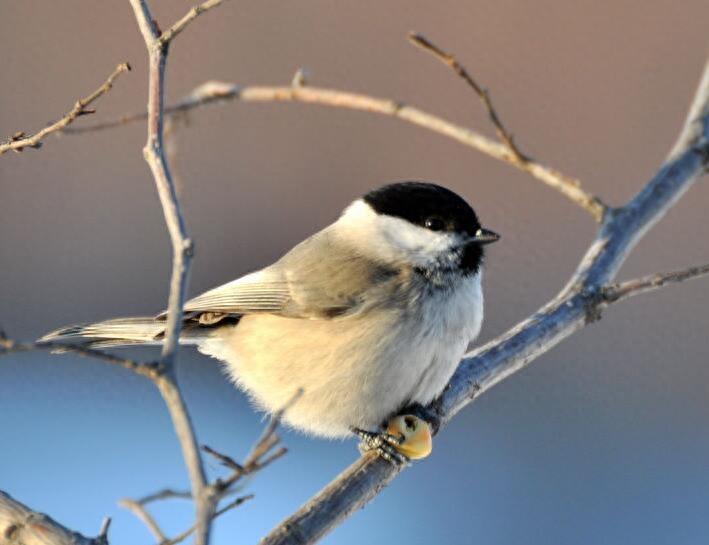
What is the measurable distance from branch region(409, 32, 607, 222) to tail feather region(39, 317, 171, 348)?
0.80m

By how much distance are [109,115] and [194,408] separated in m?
1.02

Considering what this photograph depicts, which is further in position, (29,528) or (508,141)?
(508,141)

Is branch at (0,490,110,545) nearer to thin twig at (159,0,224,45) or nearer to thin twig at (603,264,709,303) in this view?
thin twig at (159,0,224,45)

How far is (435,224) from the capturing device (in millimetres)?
1841

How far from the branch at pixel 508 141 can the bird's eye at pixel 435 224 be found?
0.89 feet

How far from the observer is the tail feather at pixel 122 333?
183cm

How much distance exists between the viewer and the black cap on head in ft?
5.96

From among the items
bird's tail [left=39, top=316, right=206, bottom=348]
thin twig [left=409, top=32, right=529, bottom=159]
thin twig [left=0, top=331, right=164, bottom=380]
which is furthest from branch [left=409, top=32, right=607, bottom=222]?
bird's tail [left=39, top=316, right=206, bottom=348]

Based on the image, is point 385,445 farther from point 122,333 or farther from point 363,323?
point 122,333

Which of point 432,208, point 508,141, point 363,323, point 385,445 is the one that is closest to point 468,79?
point 508,141

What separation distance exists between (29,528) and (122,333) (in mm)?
780

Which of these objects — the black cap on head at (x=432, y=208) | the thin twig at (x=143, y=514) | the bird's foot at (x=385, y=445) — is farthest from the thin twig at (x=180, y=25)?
the bird's foot at (x=385, y=445)

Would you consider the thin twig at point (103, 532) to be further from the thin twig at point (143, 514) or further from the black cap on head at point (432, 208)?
the black cap on head at point (432, 208)

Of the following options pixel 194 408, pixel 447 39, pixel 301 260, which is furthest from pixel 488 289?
pixel 301 260
